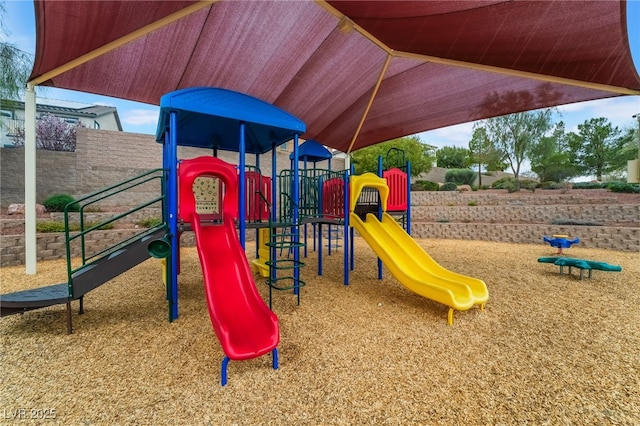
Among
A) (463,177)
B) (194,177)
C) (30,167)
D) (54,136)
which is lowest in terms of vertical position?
(194,177)

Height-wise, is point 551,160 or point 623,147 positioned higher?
point 623,147

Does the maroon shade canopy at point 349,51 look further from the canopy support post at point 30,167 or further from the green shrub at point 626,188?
the green shrub at point 626,188

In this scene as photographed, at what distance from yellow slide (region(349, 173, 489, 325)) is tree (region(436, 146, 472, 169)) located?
35225 millimetres

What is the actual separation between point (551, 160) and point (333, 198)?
20.8 m

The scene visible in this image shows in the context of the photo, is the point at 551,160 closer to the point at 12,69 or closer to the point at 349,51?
the point at 349,51

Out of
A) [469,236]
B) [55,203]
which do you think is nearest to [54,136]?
[55,203]

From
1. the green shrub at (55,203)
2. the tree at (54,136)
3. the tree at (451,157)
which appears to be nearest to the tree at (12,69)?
the green shrub at (55,203)

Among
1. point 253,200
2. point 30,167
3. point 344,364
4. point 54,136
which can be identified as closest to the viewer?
point 344,364

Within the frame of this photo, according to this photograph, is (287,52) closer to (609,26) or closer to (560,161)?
(609,26)

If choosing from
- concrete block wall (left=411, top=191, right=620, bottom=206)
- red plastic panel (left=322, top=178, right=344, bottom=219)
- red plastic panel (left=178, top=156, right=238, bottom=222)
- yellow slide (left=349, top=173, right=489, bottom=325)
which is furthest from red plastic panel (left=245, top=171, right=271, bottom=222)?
concrete block wall (left=411, top=191, right=620, bottom=206)

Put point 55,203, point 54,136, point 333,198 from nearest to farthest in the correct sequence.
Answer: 1. point 333,198
2. point 55,203
3. point 54,136

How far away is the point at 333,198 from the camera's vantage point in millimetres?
6223

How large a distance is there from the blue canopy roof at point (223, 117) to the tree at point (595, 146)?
88.8 ft

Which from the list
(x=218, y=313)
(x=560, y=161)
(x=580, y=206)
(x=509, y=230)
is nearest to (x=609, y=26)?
(x=218, y=313)
